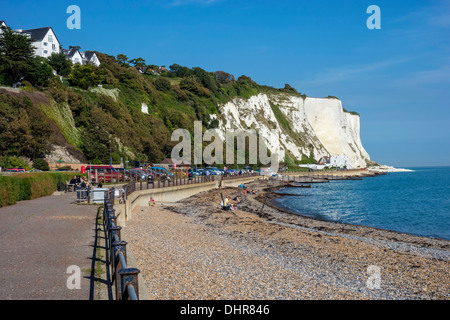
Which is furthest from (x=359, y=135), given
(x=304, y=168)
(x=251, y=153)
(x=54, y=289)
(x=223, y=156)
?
(x=54, y=289)

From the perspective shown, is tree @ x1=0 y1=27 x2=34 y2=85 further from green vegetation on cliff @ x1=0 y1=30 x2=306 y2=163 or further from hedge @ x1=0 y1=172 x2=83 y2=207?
hedge @ x1=0 y1=172 x2=83 y2=207

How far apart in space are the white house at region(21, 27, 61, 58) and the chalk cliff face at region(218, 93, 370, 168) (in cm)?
4514

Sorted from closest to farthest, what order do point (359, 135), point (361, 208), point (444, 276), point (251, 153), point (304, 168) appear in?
point (444, 276)
point (361, 208)
point (251, 153)
point (304, 168)
point (359, 135)

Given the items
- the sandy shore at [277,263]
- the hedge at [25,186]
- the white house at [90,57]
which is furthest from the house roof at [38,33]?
the sandy shore at [277,263]

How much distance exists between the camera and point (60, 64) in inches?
3167

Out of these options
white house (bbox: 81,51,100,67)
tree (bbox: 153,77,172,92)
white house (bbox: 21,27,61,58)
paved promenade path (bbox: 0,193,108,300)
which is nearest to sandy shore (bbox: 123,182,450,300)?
paved promenade path (bbox: 0,193,108,300)

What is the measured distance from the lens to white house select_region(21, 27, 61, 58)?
8739cm

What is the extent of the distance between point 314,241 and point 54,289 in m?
14.5

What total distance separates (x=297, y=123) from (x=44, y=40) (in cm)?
9414

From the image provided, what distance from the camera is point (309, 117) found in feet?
539

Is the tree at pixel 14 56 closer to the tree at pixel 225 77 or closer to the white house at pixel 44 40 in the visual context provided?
the white house at pixel 44 40

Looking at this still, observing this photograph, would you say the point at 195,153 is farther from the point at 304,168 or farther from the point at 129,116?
the point at 304,168
